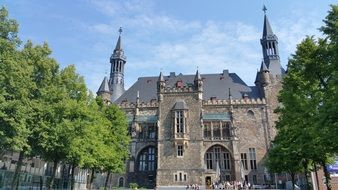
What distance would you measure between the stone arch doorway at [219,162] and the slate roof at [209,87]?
33.4ft

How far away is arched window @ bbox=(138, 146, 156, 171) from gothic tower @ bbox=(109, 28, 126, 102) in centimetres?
1527

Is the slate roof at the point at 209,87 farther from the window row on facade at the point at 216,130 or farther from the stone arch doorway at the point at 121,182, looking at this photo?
the stone arch doorway at the point at 121,182

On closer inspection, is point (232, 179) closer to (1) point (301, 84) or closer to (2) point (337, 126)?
(1) point (301, 84)

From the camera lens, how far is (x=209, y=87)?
5891cm

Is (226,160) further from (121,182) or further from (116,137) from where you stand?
(116,137)

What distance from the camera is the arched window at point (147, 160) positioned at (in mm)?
52500

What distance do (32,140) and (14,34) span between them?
7666 millimetres

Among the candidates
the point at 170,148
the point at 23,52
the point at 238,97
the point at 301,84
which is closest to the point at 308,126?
the point at 301,84

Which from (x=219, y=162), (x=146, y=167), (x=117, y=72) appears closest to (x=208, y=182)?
(x=219, y=162)

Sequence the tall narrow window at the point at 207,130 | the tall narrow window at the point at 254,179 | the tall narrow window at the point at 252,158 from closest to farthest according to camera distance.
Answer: the tall narrow window at the point at 254,179, the tall narrow window at the point at 252,158, the tall narrow window at the point at 207,130

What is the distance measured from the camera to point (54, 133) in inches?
886

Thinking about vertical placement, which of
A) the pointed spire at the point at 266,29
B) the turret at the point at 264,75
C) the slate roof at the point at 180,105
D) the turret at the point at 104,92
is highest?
the pointed spire at the point at 266,29

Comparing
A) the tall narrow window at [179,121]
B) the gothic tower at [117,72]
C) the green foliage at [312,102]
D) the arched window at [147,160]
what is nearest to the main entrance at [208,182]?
the tall narrow window at [179,121]

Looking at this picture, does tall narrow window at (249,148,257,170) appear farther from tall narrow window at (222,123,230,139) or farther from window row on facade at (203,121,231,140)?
tall narrow window at (222,123,230,139)
